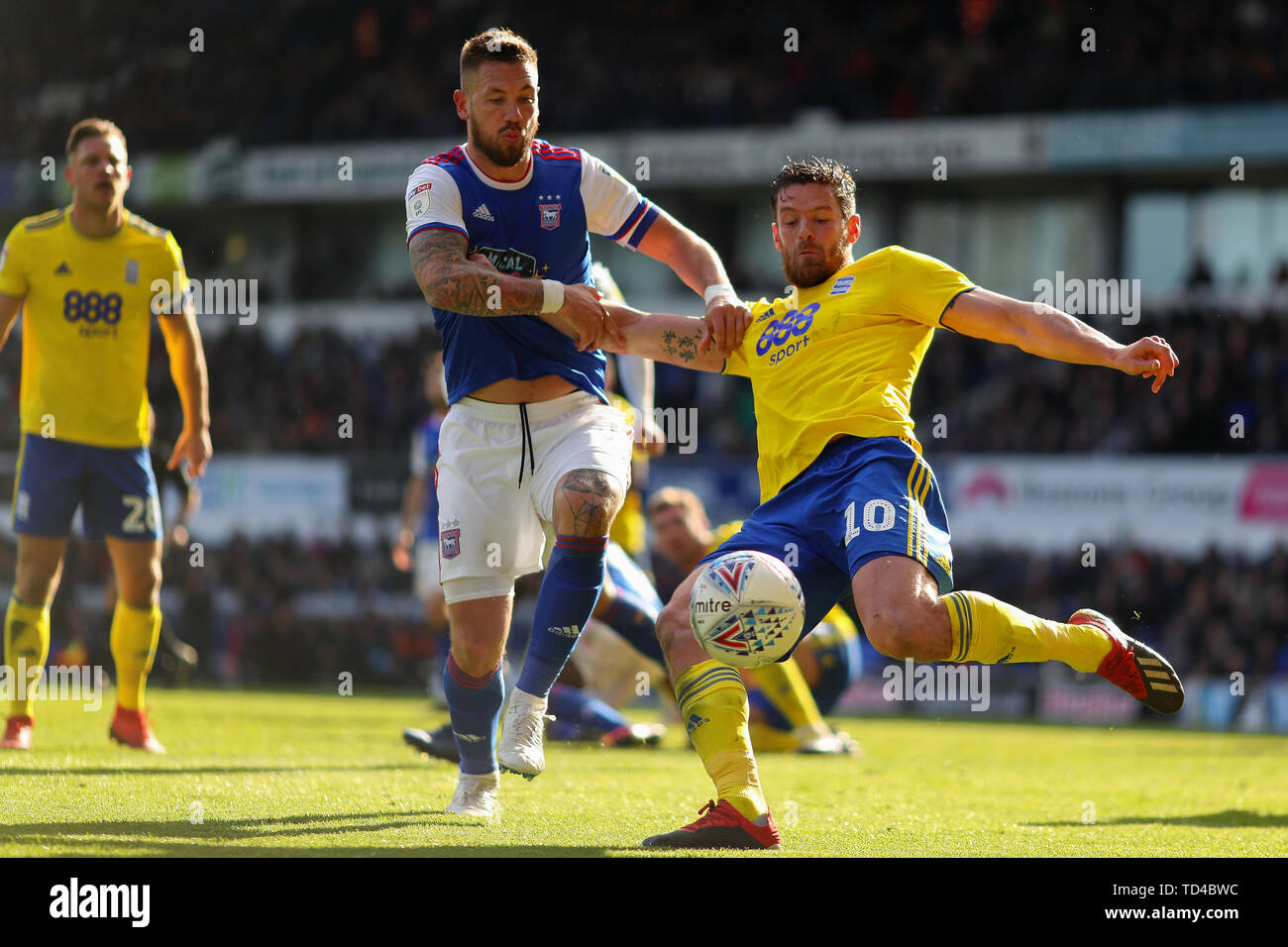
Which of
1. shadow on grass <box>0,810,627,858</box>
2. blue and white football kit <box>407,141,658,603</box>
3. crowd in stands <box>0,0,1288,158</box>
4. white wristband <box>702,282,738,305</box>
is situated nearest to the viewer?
shadow on grass <box>0,810,627,858</box>

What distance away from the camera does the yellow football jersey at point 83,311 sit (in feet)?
24.0

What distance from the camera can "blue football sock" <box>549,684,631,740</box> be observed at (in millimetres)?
8812

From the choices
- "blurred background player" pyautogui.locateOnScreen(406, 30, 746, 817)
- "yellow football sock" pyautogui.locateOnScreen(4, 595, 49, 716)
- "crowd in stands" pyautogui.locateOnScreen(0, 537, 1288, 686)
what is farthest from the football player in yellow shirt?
"crowd in stands" pyautogui.locateOnScreen(0, 537, 1288, 686)

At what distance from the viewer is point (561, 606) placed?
17.6ft

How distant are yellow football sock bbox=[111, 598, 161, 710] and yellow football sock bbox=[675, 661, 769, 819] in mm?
3606

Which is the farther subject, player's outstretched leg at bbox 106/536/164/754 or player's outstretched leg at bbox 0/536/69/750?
player's outstretched leg at bbox 106/536/164/754

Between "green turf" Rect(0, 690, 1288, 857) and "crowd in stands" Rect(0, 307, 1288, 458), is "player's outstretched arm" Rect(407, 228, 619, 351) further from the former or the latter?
"crowd in stands" Rect(0, 307, 1288, 458)

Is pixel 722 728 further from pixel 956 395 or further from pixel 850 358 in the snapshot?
pixel 956 395

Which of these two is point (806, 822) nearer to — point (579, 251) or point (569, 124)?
point (579, 251)

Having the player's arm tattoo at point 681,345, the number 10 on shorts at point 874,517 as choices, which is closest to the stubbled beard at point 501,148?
the player's arm tattoo at point 681,345

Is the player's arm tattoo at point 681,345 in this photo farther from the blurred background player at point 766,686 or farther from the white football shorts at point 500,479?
the blurred background player at point 766,686

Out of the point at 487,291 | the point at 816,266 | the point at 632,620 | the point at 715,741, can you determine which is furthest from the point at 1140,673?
the point at 632,620

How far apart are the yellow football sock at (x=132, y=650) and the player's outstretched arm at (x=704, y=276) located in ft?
11.1

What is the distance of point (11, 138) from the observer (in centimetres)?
2973
